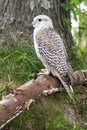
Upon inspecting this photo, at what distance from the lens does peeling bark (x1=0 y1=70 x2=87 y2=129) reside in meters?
5.18

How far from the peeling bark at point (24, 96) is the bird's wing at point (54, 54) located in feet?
0.61

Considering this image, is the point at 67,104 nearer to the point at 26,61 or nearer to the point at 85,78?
the point at 85,78

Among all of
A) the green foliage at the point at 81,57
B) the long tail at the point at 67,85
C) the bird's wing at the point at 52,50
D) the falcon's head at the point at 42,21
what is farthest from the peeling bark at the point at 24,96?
the green foliage at the point at 81,57

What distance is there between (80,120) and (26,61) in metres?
1.40

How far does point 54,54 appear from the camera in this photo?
6.25 m

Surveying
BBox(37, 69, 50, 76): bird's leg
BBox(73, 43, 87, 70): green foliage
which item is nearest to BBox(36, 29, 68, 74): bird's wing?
BBox(37, 69, 50, 76): bird's leg

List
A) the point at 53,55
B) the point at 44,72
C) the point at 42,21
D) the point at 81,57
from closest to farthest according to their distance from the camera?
the point at 53,55, the point at 44,72, the point at 42,21, the point at 81,57

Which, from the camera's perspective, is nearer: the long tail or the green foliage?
the long tail

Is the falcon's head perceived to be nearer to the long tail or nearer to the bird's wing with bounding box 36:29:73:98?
the bird's wing with bounding box 36:29:73:98

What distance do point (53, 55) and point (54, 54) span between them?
28 millimetres

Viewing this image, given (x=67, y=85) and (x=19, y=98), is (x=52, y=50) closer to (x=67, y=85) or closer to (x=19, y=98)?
(x=67, y=85)

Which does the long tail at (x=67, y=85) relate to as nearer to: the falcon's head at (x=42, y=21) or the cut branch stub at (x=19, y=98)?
the cut branch stub at (x=19, y=98)

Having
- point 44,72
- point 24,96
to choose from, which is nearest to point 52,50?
point 44,72

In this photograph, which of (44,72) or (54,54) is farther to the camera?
(44,72)
